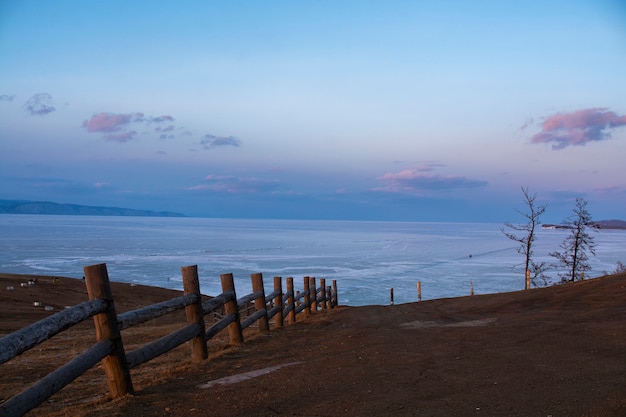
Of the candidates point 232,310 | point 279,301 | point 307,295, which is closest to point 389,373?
point 232,310

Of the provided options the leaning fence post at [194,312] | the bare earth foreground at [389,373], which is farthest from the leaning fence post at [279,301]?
the leaning fence post at [194,312]

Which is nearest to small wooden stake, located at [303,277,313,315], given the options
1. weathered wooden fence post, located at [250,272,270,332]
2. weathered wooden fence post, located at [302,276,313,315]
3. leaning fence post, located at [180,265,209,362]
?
weathered wooden fence post, located at [302,276,313,315]

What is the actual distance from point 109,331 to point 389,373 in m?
3.17

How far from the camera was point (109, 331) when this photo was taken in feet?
18.5

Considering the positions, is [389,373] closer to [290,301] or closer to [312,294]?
[290,301]

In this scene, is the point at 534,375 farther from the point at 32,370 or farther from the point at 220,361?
the point at 32,370

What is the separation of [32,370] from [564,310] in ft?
35.9

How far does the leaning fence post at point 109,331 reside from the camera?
557cm

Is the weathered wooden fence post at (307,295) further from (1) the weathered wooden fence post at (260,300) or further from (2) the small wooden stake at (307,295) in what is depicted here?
(1) the weathered wooden fence post at (260,300)

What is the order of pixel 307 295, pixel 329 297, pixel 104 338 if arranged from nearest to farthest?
pixel 104 338
pixel 307 295
pixel 329 297

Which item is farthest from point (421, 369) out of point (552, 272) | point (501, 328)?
point (552, 272)

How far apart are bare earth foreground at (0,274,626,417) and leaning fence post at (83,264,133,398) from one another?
7.1 inches

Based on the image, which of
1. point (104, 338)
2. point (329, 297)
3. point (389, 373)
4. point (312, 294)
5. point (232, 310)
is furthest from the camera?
point (329, 297)

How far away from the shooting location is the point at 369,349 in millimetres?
8461
